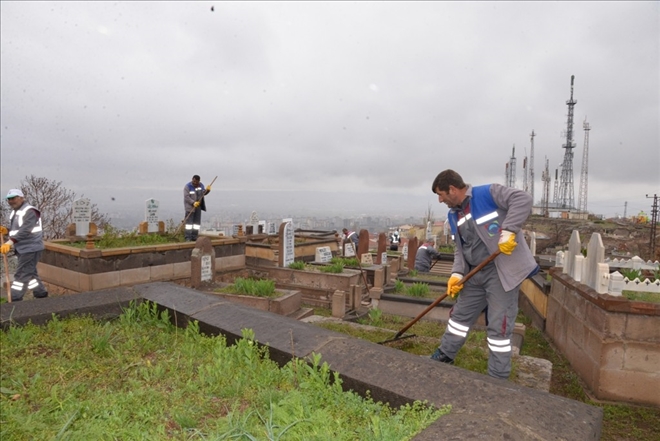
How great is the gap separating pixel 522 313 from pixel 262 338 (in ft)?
30.8

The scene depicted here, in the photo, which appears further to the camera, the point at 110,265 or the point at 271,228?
the point at 271,228

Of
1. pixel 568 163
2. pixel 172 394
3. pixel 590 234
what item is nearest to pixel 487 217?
pixel 172 394

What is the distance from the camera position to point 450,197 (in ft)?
13.5

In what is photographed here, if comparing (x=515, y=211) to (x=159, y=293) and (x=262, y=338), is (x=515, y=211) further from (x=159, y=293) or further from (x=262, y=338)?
(x=159, y=293)

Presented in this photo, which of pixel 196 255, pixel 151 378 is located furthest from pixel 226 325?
pixel 196 255

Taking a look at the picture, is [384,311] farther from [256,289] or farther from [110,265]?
[110,265]

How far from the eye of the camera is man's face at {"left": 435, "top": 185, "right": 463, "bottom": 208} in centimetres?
410

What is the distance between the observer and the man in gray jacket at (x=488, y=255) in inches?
150

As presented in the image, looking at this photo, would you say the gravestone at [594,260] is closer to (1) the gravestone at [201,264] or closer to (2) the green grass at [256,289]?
(2) the green grass at [256,289]

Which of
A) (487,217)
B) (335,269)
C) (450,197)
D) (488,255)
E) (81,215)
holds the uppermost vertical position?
(450,197)

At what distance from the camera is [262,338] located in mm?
3008

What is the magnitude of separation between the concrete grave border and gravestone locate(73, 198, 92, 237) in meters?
7.54

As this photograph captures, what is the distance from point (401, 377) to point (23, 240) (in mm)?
8090

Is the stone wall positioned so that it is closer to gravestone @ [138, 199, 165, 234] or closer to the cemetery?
the cemetery
